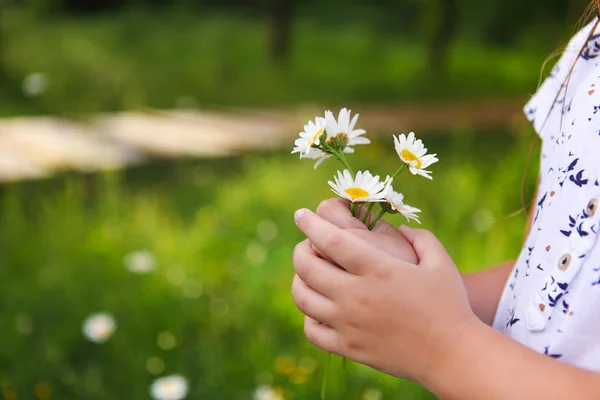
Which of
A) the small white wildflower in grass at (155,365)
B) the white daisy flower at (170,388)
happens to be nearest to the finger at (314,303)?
the white daisy flower at (170,388)

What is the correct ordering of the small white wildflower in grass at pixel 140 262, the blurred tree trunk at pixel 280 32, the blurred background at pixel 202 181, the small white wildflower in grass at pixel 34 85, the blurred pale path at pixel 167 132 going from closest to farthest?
1. the blurred background at pixel 202 181
2. the small white wildflower in grass at pixel 140 262
3. the blurred pale path at pixel 167 132
4. the small white wildflower in grass at pixel 34 85
5. the blurred tree trunk at pixel 280 32

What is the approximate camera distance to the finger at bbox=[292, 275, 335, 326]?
870 millimetres

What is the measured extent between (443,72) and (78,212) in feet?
20.5

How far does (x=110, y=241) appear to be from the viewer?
326 centimetres

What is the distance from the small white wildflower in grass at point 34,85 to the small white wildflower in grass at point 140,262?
13.6 ft

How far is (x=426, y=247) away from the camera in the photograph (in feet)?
2.91

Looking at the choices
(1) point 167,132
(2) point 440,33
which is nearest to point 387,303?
(1) point 167,132

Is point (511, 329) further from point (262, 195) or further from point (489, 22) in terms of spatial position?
point (489, 22)

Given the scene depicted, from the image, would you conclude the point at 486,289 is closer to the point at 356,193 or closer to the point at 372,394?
the point at 356,193

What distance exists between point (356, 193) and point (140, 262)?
2233mm

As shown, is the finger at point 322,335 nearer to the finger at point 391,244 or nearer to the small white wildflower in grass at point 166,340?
the finger at point 391,244

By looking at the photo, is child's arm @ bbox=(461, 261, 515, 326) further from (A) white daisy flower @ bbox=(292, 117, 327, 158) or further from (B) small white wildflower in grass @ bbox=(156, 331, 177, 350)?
(B) small white wildflower in grass @ bbox=(156, 331, 177, 350)

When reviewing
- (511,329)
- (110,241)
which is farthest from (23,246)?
(511,329)

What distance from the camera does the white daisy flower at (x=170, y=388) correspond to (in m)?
2.13
